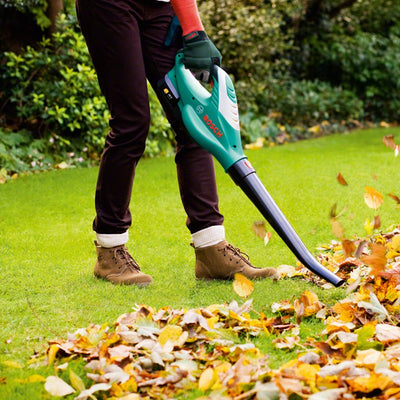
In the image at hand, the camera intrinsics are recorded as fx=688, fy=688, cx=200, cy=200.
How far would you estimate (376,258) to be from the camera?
7.82 feet

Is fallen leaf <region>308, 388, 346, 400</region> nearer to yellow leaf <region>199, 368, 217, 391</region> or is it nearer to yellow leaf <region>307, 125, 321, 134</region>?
yellow leaf <region>199, 368, 217, 391</region>

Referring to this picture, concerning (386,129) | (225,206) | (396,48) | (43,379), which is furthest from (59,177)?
(396,48)

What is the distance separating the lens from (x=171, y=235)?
13.4ft

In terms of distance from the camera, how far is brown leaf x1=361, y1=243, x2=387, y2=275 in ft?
7.75

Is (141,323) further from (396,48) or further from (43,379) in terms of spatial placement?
(396,48)

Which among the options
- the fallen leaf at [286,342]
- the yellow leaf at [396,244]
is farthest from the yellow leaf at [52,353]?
the yellow leaf at [396,244]

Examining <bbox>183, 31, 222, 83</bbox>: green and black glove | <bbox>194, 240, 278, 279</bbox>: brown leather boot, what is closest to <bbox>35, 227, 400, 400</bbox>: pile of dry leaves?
<bbox>194, 240, 278, 279</bbox>: brown leather boot

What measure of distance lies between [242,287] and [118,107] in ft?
2.99

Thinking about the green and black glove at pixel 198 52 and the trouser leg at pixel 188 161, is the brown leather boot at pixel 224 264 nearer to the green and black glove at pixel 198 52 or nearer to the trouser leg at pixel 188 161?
the trouser leg at pixel 188 161

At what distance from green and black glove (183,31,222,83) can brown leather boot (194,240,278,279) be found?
78 cm

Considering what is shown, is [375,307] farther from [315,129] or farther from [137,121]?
[315,129]

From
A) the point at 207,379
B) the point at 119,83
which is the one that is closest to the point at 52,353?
the point at 207,379

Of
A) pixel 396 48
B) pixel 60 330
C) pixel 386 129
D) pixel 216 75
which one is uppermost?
pixel 216 75

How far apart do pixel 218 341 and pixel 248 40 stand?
7.29 metres
